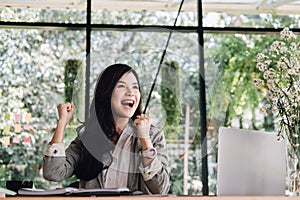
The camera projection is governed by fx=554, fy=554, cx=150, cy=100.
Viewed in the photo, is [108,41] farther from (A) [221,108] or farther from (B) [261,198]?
(B) [261,198]

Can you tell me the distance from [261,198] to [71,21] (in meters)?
3.48

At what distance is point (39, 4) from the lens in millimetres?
5223

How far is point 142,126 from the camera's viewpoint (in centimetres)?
322

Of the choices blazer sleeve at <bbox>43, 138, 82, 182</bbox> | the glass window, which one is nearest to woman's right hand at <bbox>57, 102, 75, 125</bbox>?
blazer sleeve at <bbox>43, 138, 82, 182</bbox>

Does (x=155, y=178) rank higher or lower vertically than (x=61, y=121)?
lower

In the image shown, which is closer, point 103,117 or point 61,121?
point 61,121

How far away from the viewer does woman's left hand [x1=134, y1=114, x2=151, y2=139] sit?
3.16 meters

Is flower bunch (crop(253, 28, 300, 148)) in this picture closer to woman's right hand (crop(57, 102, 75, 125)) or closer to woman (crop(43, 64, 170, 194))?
woman (crop(43, 64, 170, 194))

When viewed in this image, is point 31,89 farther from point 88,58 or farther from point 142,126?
point 142,126

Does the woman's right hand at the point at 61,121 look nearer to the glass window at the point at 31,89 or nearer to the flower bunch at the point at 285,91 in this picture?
the flower bunch at the point at 285,91

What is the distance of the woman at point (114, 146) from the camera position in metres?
3.08

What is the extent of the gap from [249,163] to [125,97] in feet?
3.58

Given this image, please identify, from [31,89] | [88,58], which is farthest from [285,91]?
[31,89]

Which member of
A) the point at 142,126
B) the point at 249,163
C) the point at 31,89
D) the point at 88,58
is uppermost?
the point at 88,58
